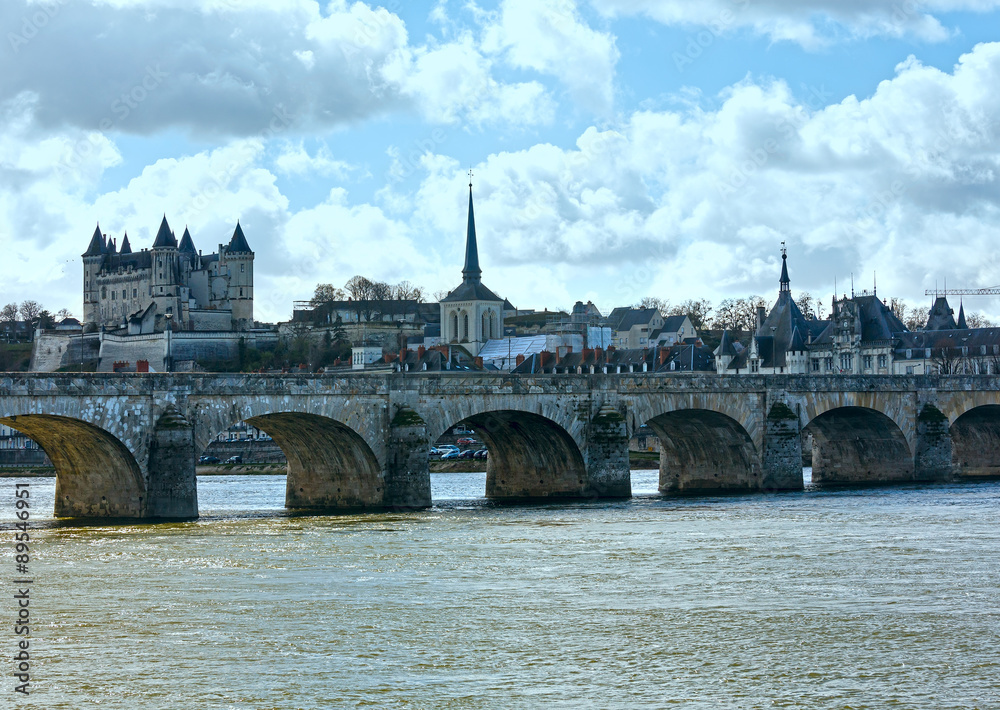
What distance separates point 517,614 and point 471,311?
146m

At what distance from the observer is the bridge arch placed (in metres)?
48.1

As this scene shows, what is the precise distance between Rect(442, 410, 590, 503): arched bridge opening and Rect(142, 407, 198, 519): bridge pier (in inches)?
502

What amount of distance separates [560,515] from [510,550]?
10780 millimetres

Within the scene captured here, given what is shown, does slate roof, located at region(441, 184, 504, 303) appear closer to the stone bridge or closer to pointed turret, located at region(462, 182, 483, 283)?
pointed turret, located at region(462, 182, 483, 283)

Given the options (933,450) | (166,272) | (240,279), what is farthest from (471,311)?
(933,450)

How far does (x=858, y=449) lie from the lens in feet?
230

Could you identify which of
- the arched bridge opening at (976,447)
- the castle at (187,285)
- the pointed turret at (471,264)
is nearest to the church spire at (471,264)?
the pointed turret at (471,264)

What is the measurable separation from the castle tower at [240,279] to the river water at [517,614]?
148132mm

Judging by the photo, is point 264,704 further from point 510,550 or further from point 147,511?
point 147,511

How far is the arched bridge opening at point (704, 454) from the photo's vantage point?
6194 centimetres

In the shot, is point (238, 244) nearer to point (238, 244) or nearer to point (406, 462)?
point (238, 244)

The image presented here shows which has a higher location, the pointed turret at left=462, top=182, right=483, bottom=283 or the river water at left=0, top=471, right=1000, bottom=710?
the pointed turret at left=462, top=182, right=483, bottom=283

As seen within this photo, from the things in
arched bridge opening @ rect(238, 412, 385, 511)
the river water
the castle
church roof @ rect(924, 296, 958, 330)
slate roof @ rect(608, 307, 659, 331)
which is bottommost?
the river water

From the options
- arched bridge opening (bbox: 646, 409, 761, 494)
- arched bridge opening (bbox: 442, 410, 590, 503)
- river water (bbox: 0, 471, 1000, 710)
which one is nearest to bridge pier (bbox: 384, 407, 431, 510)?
river water (bbox: 0, 471, 1000, 710)
